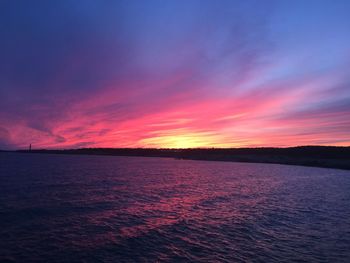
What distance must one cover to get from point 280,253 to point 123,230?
13.6 metres

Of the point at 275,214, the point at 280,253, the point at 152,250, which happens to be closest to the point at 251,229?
the point at 280,253

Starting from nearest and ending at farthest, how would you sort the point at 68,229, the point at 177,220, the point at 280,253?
1. the point at 280,253
2. the point at 68,229
3. the point at 177,220

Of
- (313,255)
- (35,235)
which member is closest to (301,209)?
(313,255)

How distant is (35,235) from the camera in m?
21.9

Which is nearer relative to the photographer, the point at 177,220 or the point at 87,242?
the point at 87,242

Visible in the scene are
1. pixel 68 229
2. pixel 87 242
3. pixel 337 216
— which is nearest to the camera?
pixel 87 242

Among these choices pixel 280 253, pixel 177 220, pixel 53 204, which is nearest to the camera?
pixel 280 253

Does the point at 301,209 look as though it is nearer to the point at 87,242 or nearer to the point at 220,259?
the point at 220,259

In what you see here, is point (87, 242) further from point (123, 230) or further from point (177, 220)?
point (177, 220)

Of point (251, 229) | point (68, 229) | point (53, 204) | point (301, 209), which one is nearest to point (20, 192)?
point (53, 204)

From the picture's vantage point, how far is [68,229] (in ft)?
78.1

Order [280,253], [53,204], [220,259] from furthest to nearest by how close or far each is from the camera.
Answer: [53,204]
[280,253]
[220,259]

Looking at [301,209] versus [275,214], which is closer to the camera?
[275,214]

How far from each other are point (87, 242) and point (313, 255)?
1724cm
